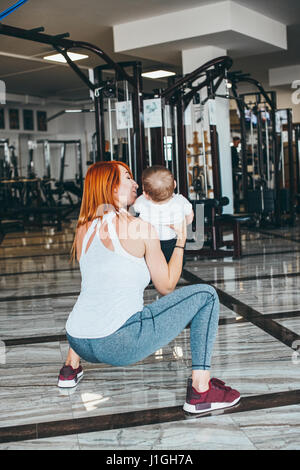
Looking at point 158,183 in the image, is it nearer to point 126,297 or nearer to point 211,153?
point 126,297

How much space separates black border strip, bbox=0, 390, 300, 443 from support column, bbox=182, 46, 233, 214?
18.6ft

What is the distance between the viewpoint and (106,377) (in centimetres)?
252

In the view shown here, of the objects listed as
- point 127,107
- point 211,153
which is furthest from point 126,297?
point 211,153

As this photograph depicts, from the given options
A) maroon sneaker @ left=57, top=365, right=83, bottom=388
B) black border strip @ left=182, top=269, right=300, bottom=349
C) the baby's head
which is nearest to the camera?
maroon sneaker @ left=57, top=365, right=83, bottom=388

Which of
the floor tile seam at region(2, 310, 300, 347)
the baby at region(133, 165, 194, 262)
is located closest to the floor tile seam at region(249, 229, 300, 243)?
the floor tile seam at region(2, 310, 300, 347)

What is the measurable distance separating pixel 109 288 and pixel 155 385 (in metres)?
0.62

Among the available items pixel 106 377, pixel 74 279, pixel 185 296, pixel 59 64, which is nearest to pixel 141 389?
pixel 106 377

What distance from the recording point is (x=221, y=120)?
305 inches

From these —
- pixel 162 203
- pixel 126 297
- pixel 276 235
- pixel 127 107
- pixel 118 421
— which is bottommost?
Result: pixel 118 421

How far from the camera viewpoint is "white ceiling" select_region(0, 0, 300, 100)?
6594 mm

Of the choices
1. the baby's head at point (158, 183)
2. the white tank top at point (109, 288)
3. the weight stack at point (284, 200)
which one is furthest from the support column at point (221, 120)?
the white tank top at point (109, 288)

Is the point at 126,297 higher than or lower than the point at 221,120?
lower

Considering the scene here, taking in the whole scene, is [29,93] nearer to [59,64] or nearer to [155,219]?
[59,64]

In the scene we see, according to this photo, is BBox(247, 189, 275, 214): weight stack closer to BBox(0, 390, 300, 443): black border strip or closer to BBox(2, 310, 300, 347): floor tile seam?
BBox(2, 310, 300, 347): floor tile seam
